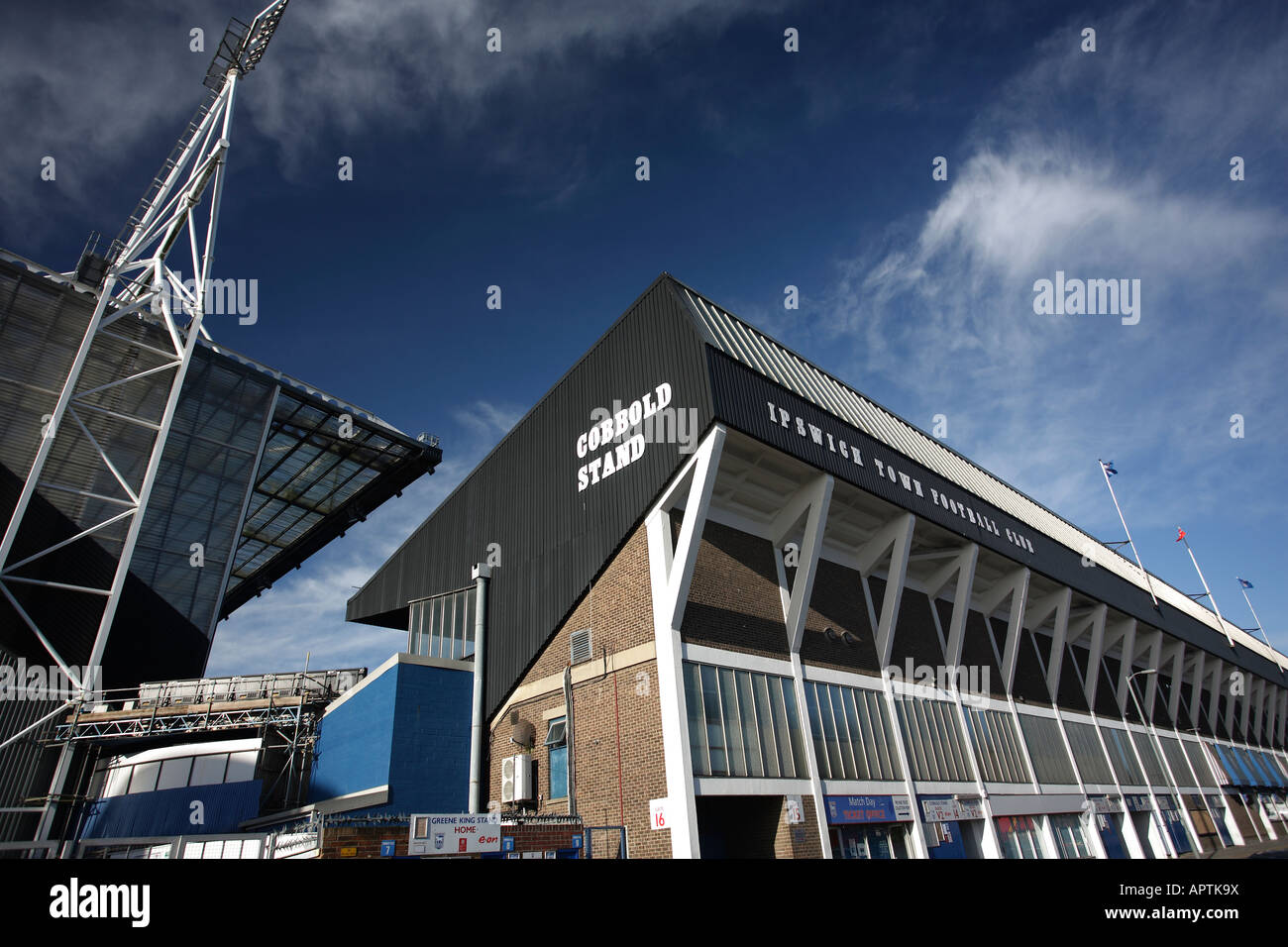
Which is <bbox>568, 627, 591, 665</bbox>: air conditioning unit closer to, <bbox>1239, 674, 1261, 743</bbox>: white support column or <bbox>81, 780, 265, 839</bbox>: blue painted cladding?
<bbox>81, 780, 265, 839</bbox>: blue painted cladding

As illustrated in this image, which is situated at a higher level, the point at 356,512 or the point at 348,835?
the point at 356,512

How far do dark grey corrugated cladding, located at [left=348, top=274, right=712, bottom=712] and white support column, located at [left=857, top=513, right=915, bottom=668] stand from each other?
37.7 feet

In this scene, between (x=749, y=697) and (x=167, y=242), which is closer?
(x=749, y=697)

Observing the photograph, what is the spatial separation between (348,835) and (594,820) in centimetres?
781

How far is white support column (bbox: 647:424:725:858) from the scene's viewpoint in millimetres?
17453

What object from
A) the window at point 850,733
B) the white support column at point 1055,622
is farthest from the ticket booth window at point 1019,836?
the white support column at point 1055,622

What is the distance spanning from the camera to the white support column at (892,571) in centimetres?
2661

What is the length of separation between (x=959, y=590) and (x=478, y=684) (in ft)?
68.6

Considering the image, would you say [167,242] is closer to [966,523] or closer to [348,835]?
[348,835]

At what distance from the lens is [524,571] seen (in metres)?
26.8

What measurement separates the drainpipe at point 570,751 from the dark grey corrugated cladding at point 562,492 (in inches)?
83.3

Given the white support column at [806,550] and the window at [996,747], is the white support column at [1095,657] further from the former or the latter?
the white support column at [806,550]
